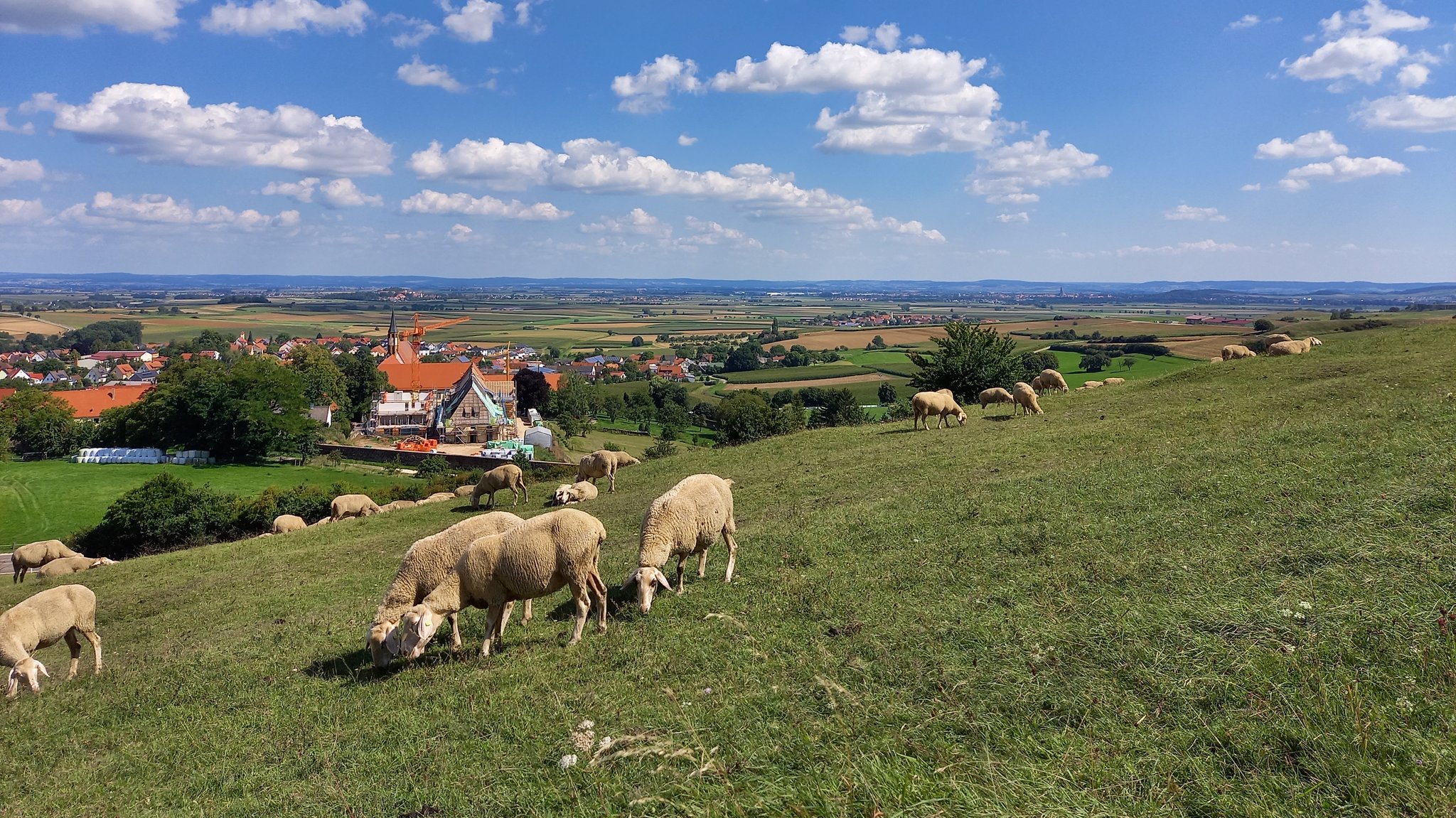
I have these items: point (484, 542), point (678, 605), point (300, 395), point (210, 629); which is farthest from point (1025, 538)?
point (300, 395)

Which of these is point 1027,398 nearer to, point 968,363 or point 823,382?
point 968,363

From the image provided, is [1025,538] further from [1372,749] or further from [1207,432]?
[1207,432]

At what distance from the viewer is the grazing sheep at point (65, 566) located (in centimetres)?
2570

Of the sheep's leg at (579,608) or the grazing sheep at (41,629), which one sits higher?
the sheep's leg at (579,608)

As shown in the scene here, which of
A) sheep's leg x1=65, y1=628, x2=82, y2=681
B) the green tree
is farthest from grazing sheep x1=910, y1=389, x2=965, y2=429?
sheep's leg x1=65, y1=628, x2=82, y2=681

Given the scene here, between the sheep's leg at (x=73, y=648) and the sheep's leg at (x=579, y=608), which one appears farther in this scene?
the sheep's leg at (x=73, y=648)

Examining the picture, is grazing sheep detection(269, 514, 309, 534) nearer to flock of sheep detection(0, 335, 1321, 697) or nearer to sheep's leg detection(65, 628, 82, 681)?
flock of sheep detection(0, 335, 1321, 697)

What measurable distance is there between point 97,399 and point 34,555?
89451mm

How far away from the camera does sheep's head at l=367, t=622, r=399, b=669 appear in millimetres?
10133

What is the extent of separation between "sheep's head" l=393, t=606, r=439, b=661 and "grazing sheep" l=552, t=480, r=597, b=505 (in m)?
17.9

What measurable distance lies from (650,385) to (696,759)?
113469 mm

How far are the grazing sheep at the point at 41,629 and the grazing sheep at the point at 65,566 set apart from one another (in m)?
15.7

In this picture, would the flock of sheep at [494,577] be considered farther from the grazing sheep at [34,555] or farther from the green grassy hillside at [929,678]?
the grazing sheep at [34,555]

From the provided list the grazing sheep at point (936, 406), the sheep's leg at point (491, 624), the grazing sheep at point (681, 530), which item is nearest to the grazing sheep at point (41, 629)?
the sheep's leg at point (491, 624)
